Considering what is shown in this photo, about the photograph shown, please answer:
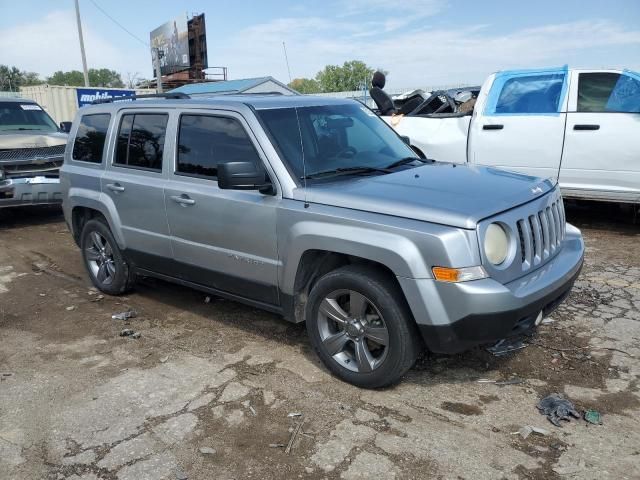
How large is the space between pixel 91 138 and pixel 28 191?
13.0ft

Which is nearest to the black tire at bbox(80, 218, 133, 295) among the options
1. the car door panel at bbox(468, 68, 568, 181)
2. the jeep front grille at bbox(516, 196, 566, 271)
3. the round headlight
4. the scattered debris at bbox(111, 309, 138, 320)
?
the scattered debris at bbox(111, 309, 138, 320)

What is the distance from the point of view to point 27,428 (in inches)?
131

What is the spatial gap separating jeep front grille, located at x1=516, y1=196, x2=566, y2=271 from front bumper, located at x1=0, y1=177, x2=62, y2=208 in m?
7.33

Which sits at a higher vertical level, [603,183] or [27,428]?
[603,183]

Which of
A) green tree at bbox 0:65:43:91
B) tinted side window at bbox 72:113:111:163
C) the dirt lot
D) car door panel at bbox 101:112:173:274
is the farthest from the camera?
green tree at bbox 0:65:43:91

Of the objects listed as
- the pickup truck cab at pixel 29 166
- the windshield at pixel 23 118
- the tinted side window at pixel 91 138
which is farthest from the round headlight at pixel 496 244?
the windshield at pixel 23 118

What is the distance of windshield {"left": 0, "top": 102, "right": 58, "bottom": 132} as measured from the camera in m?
9.83

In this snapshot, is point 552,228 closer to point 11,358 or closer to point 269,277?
point 269,277

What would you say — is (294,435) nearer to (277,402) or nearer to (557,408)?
(277,402)

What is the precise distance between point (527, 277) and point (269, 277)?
1.67 metres

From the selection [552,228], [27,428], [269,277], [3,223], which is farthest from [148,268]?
[3,223]

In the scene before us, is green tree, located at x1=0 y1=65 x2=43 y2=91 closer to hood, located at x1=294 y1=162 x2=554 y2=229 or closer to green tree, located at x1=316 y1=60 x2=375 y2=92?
green tree, located at x1=316 y1=60 x2=375 y2=92

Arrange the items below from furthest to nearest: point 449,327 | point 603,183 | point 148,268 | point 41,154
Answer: point 41,154 → point 603,183 → point 148,268 → point 449,327

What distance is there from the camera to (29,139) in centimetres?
909
